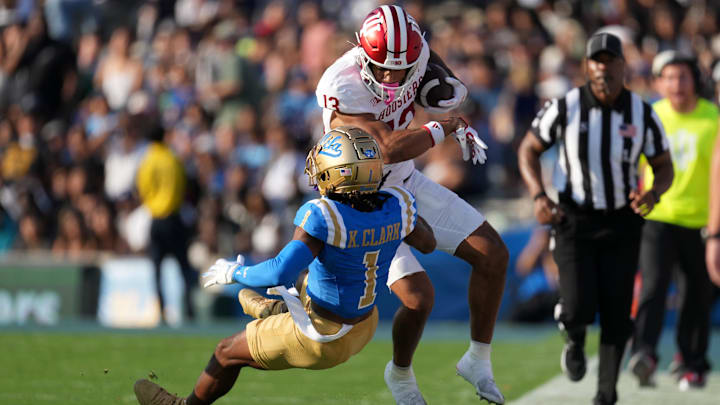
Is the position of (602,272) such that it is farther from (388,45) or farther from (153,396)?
(153,396)

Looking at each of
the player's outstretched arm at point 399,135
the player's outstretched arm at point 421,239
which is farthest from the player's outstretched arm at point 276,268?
the player's outstretched arm at point 399,135

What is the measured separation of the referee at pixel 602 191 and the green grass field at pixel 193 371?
3.57ft

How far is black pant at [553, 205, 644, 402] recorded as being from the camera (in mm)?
6223

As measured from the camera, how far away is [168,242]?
11570 millimetres

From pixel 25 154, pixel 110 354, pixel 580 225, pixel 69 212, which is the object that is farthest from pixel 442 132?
pixel 25 154

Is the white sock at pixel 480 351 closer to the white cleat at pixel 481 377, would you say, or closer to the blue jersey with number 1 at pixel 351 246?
the white cleat at pixel 481 377

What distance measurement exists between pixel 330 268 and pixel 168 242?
23.8 feet

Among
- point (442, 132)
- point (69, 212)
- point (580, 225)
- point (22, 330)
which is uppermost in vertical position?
point (442, 132)

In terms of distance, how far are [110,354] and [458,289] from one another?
389 cm

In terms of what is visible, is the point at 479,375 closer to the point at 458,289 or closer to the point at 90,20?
the point at 458,289

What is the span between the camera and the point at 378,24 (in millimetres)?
5117

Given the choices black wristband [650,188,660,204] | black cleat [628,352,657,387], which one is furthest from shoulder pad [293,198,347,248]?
black cleat [628,352,657,387]

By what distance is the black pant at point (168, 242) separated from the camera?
37.9ft

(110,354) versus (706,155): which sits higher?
(706,155)
